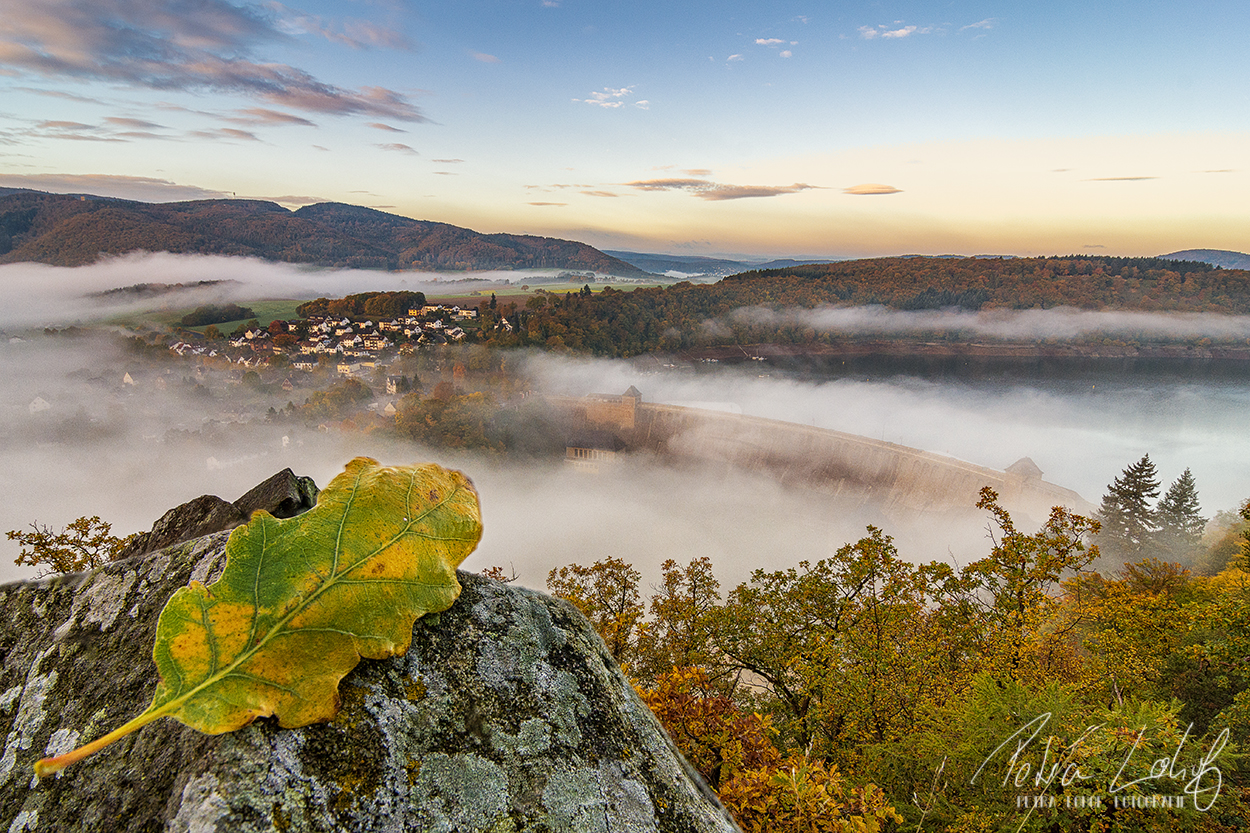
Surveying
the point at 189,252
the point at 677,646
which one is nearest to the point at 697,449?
the point at 677,646

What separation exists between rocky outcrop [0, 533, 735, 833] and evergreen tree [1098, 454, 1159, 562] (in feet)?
176

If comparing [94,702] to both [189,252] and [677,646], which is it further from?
[189,252]

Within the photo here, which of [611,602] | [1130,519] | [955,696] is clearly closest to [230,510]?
[955,696]

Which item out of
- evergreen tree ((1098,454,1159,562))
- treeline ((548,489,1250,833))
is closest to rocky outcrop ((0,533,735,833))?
treeline ((548,489,1250,833))

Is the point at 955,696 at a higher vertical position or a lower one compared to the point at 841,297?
lower

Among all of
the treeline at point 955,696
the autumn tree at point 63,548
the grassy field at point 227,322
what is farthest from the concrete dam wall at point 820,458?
the grassy field at point 227,322

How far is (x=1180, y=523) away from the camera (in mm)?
43344

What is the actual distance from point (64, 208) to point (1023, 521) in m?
231

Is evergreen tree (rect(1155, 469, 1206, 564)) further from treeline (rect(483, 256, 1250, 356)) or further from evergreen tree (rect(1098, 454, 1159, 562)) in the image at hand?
treeline (rect(483, 256, 1250, 356))

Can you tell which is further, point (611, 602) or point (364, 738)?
point (611, 602)

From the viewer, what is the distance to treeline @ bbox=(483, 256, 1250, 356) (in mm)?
145875

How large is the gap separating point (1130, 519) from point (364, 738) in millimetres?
58239

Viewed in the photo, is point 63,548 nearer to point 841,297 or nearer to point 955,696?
point 955,696

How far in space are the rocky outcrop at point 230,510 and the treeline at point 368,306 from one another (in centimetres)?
15712
